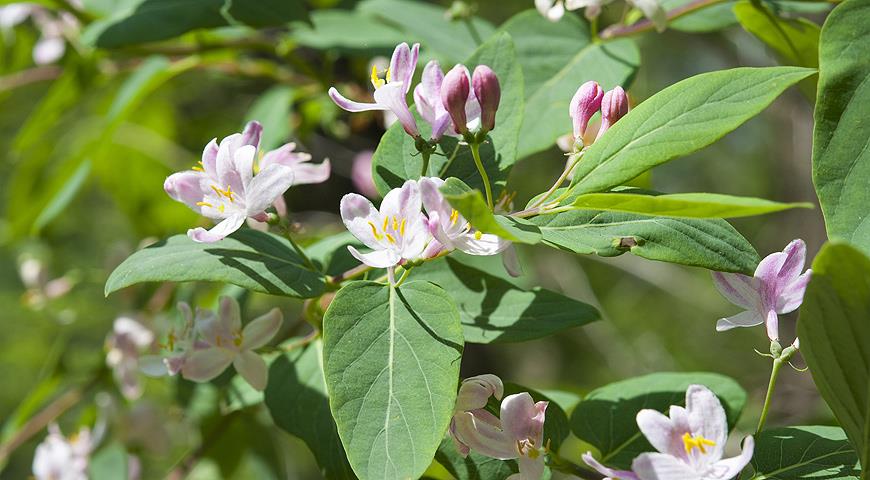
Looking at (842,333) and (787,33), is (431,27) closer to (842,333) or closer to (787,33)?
(787,33)

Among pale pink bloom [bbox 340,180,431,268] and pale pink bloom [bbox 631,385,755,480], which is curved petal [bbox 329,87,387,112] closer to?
pale pink bloom [bbox 340,180,431,268]

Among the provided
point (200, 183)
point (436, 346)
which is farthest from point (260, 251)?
point (436, 346)

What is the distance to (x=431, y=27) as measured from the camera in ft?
3.90

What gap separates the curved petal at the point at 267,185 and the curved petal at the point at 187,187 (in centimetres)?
7

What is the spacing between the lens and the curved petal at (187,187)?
815 millimetres

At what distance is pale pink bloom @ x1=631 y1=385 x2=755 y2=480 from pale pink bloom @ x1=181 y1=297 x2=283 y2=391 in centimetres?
42

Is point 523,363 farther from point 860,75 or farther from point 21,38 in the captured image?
point 860,75

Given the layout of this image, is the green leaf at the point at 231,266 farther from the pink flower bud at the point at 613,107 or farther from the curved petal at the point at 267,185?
the pink flower bud at the point at 613,107

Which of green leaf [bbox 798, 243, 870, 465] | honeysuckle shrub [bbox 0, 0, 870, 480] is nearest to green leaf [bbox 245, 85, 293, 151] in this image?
honeysuckle shrub [bbox 0, 0, 870, 480]

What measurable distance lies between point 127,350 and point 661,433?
988mm

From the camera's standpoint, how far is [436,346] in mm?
695

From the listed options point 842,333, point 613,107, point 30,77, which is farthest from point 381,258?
point 30,77

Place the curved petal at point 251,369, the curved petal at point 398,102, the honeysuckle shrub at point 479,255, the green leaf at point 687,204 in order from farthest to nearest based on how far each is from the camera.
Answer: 1. the curved petal at point 251,369
2. the curved petal at point 398,102
3. the honeysuckle shrub at point 479,255
4. the green leaf at point 687,204

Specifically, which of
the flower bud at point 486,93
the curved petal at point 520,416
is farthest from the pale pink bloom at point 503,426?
the flower bud at point 486,93
